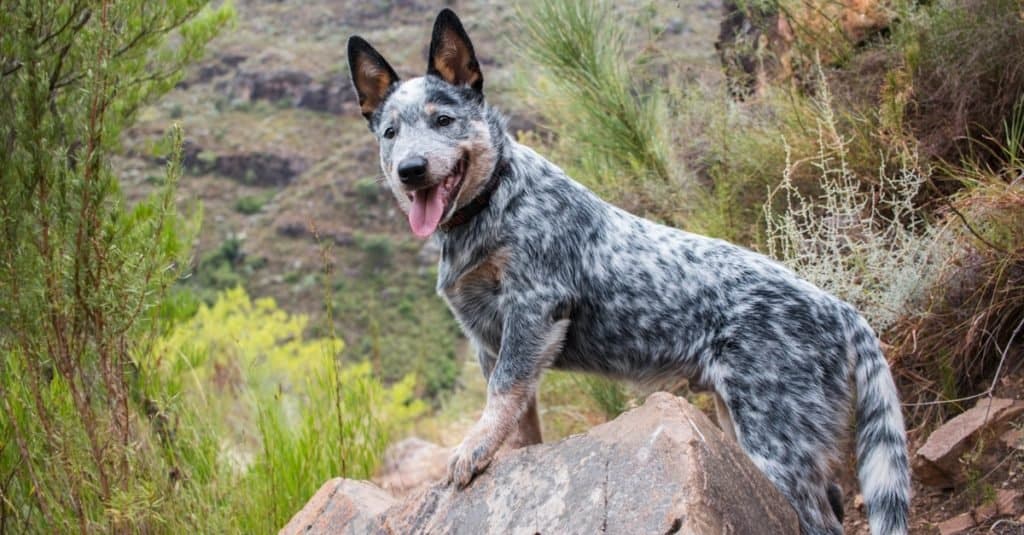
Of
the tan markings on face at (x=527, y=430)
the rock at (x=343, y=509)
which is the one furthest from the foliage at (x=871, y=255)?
the rock at (x=343, y=509)

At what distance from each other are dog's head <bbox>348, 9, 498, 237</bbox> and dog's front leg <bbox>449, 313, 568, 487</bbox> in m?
0.48

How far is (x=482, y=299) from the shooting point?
3574 millimetres

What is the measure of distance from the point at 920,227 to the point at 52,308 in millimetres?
4307

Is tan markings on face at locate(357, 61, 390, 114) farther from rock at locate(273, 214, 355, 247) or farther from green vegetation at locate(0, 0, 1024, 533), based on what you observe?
rock at locate(273, 214, 355, 247)

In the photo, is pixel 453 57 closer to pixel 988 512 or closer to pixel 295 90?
pixel 988 512

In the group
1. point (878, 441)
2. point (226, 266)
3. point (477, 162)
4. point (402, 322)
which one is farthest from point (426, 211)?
point (226, 266)

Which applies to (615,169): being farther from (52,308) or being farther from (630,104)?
(52,308)

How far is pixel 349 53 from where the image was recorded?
3.71 meters

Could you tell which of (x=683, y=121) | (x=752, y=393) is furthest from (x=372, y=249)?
(x=752, y=393)

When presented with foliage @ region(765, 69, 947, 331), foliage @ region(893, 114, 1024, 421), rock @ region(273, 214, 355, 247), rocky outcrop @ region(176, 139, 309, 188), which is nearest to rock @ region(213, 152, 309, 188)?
rocky outcrop @ region(176, 139, 309, 188)

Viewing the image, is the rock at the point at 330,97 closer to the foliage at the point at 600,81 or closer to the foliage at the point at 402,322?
the foliage at the point at 402,322

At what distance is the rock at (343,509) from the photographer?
3.33m

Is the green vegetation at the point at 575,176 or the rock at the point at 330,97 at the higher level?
the green vegetation at the point at 575,176

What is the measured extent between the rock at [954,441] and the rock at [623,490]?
56.0 inches
